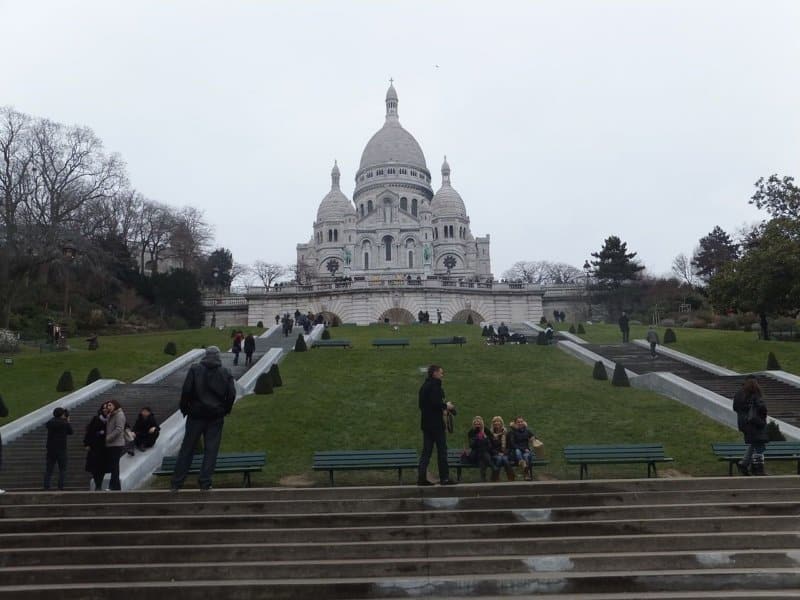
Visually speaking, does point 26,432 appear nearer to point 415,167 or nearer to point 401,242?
point 401,242

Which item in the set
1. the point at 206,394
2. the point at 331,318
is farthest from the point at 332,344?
the point at 331,318

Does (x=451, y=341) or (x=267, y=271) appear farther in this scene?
(x=267, y=271)

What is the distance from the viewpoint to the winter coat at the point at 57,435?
12.2m

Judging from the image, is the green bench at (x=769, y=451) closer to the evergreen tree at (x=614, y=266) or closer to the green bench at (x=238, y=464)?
the green bench at (x=238, y=464)

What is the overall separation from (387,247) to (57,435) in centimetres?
8064

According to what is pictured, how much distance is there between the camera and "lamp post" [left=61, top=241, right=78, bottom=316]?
141 ft

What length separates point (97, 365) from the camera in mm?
28375

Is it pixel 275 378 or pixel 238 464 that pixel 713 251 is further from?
pixel 238 464

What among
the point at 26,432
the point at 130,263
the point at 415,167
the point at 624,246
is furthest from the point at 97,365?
the point at 415,167

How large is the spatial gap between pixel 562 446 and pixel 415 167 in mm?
93552

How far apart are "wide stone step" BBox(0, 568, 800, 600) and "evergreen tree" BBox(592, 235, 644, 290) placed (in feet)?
188

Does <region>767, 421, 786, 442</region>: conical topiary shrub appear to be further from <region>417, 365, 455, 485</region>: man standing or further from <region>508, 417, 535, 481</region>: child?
<region>417, 365, 455, 485</region>: man standing

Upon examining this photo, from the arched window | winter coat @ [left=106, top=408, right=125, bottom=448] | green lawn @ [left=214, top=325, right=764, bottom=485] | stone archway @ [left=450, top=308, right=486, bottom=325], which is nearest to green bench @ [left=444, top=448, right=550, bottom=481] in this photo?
green lawn @ [left=214, top=325, right=764, bottom=485]

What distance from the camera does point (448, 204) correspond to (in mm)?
102188
